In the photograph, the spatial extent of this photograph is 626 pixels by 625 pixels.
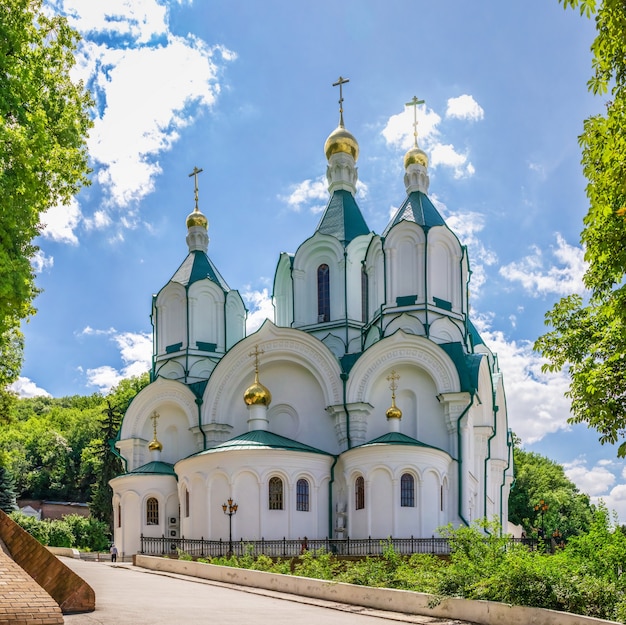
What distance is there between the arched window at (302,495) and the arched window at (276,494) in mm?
598

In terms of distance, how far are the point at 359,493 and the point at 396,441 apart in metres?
2.11

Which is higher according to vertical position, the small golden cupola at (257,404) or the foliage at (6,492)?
the small golden cupola at (257,404)

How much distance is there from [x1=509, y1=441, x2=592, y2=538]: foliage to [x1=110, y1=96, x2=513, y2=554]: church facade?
17236mm

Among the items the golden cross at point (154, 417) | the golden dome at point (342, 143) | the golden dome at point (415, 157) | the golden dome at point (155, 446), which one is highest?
the golden dome at point (342, 143)

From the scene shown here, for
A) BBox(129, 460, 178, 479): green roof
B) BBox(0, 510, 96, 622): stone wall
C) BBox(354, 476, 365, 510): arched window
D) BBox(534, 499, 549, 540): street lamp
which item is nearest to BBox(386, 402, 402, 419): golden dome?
BBox(354, 476, 365, 510): arched window

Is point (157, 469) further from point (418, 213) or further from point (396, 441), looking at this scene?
point (418, 213)

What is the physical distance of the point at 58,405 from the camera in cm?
10625

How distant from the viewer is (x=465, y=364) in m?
25.9

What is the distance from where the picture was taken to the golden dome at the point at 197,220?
35.6 metres

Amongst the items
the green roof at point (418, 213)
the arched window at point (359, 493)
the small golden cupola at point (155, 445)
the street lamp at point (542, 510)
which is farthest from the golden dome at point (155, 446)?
the street lamp at point (542, 510)

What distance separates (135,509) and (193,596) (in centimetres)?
1576

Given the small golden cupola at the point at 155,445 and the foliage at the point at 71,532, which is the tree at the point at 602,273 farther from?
the foliage at the point at 71,532

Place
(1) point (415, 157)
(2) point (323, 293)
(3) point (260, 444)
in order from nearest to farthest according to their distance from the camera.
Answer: (3) point (260, 444), (2) point (323, 293), (1) point (415, 157)

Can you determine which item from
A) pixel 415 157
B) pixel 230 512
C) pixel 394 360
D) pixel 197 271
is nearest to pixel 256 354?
pixel 394 360
